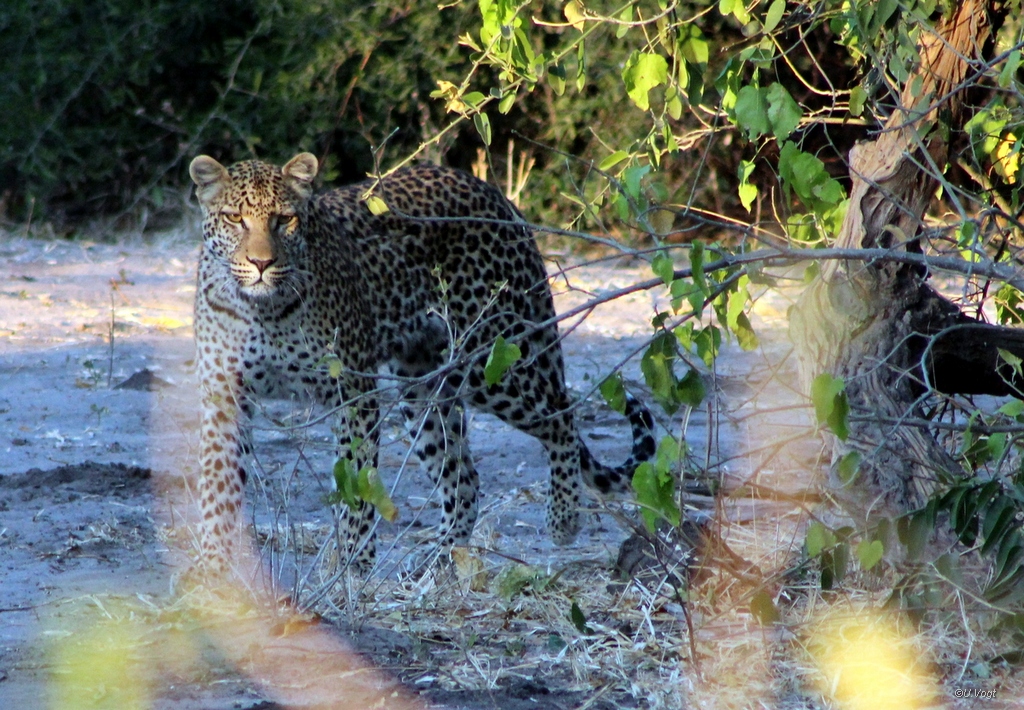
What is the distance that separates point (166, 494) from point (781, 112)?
3721 millimetres

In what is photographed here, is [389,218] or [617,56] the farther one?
[617,56]

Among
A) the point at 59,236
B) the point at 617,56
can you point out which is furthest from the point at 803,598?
the point at 59,236

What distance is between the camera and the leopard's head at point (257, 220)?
5.33m

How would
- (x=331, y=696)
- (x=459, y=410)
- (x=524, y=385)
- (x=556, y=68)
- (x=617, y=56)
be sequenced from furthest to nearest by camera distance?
(x=617, y=56)
(x=524, y=385)
(x=459, y=410)
(x=556, y=68)
(x=331, y=696)

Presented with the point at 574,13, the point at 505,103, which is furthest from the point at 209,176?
the point at 574,13

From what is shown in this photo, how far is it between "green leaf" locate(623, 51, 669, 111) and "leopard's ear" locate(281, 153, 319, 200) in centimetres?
184

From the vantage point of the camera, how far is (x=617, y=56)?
13.1m

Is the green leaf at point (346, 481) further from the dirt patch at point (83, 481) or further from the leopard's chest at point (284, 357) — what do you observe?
the dirt patch at point (83, 481)

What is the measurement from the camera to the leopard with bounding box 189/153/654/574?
5301 millimetres

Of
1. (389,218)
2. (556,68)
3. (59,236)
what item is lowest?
(59,236)

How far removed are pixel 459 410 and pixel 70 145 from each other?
30.5 ft

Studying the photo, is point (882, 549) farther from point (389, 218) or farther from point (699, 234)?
point (699, 234)

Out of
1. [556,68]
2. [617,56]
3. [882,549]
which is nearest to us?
[882,549]

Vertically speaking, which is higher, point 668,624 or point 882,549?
point 882,549
